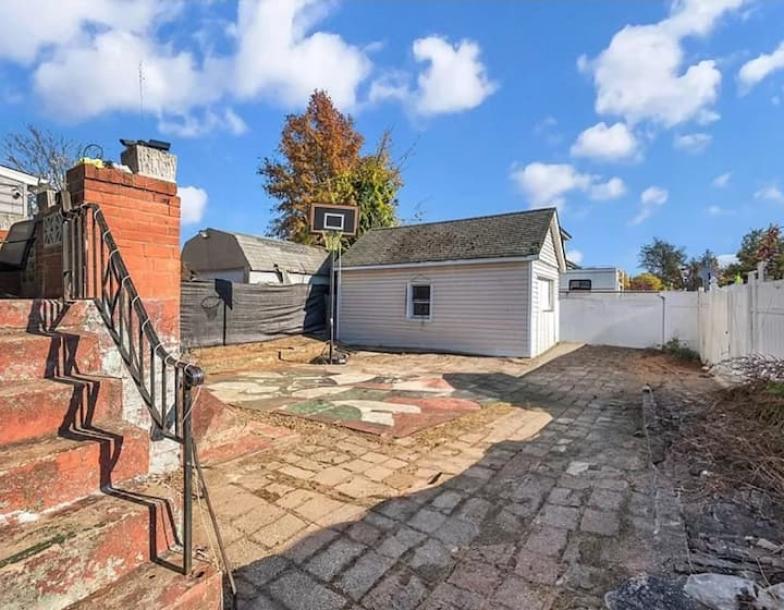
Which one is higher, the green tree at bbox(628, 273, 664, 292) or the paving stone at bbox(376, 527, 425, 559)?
the green tree at bbox(628, 273, 664, 292)

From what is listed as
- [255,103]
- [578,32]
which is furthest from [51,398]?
[255,103]

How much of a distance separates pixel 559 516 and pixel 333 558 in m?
1.41

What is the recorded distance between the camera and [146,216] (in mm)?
2609

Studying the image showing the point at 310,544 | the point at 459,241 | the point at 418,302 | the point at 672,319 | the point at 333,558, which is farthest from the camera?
the point at 672,319

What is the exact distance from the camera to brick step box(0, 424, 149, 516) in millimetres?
1352

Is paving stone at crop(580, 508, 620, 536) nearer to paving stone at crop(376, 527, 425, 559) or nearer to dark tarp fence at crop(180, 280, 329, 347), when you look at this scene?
paving stone at crop(376, 527, 425, 559)

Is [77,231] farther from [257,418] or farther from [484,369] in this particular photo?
[484,369]

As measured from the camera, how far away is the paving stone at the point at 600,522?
2.29 metres

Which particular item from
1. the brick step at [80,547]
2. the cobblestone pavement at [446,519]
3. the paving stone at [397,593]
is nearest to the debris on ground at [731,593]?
the cobblestone pavement at [446,519]

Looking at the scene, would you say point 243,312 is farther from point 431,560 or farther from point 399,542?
point 431,560

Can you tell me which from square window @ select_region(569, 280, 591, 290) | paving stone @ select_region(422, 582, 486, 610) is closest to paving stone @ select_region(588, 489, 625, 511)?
paving stone @ select_region(422, 582, 486, 610)

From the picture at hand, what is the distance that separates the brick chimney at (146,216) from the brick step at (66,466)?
1087 millimetres

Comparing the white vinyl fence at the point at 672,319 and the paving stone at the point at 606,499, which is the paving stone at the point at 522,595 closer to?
the paving stone at the point at 606,499

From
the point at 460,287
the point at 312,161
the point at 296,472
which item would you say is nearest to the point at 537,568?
the point at 296,472
